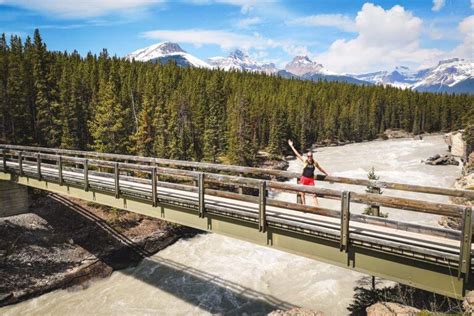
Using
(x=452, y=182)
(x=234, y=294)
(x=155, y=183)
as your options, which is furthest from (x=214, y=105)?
(x=155, y=183)

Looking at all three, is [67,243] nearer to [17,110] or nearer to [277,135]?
[17,110]

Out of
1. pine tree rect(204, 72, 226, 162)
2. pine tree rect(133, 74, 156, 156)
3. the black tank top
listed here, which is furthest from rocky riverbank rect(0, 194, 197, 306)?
pine tree rect(204, 72, 226, 162)

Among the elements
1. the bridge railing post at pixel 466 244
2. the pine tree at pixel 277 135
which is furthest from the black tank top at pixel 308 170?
the pine tree at pixel 277 135

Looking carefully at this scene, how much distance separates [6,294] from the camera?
62.2 feet

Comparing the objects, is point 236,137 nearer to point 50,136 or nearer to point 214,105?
point 214,105

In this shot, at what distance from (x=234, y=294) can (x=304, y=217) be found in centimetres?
1193

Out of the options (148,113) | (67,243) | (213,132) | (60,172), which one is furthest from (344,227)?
→ (148,113)

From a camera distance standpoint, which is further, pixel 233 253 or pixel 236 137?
pixel 236 137

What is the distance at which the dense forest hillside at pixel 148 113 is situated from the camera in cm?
4375

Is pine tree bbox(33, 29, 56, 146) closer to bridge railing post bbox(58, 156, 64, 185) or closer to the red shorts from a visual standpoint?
bridge railing post bbox(58, 156, 64, 185)

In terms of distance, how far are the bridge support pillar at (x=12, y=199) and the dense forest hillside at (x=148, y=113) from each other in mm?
11605

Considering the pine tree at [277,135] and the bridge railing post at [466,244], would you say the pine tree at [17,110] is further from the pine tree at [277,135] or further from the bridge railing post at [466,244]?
the bridge railing post at [466,244]

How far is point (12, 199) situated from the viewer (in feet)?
80.3

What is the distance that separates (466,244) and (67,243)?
25.1 m
